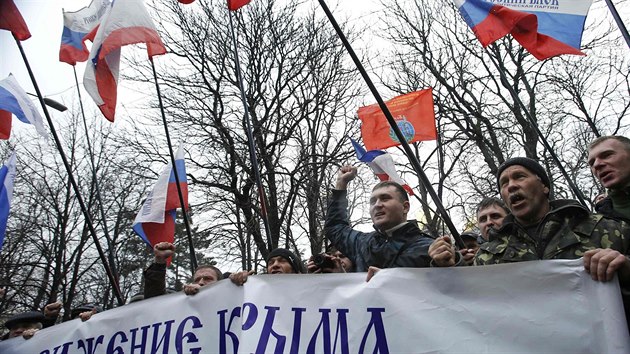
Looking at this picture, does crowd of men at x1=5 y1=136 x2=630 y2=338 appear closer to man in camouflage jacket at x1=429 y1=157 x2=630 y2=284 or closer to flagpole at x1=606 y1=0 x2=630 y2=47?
man in camouflage jacket at x1=429 y1=157 x2=630 y2=284

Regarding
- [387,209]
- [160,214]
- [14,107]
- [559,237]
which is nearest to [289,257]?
[387,209]

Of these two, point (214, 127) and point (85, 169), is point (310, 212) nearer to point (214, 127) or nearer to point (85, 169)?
point (214, 127)

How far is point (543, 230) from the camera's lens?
2279mm

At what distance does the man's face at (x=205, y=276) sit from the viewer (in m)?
3.60

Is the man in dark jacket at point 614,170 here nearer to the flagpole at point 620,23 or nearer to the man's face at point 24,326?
the flagpole at point 620,23

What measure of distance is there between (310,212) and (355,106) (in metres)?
3.17

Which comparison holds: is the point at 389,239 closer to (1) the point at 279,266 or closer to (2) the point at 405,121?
(1) the point at 279,266

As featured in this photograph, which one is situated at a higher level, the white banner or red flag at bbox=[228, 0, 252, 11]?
red flag at bbox=[228, 0, 252, 11]

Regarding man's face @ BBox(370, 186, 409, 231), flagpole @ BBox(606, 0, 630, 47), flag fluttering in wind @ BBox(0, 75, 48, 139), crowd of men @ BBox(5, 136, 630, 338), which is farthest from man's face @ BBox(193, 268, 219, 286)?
flagpole @ BBox(606, 0, 630, 47)

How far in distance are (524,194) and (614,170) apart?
65 centimetres

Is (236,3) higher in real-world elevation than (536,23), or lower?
higher

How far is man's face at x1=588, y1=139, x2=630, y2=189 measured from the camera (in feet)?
8.80

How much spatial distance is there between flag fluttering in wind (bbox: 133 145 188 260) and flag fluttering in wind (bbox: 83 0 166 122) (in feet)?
3.74

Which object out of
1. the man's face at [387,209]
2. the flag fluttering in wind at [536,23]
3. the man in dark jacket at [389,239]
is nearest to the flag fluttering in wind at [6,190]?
the man in dark jacket at [389,239]
